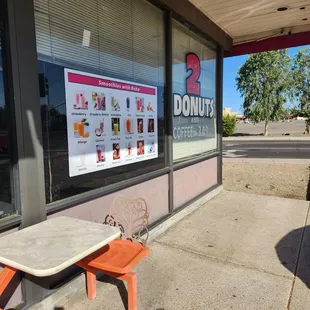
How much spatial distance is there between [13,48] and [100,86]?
0.90m

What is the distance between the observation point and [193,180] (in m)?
4.64

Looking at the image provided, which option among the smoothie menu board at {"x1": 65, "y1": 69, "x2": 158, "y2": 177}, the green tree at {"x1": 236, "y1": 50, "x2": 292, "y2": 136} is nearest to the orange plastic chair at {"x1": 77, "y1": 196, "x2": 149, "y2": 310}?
the smoothie menu board at {"x1": 65, "y1": 69, "x2": 158, "y2": 177}

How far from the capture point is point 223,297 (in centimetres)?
232

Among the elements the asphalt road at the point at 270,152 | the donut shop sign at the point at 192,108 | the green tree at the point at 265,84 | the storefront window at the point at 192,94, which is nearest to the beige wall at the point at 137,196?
the storefront window at the point at 192,94

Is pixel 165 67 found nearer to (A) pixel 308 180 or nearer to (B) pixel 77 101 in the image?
(B) pixel 77 101

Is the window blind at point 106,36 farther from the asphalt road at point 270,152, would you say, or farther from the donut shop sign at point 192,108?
the asphalt road at point 270,152

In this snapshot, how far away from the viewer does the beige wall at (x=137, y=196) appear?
100 inches

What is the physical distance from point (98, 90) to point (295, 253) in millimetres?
2571

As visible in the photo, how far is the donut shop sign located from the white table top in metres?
2.41

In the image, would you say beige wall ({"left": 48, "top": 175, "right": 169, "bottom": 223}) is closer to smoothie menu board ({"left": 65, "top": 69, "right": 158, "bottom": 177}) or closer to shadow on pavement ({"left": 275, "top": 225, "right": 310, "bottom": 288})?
smoothie menu board ({"left": 65, "top": 69, "right": 158, "bottom": 177})

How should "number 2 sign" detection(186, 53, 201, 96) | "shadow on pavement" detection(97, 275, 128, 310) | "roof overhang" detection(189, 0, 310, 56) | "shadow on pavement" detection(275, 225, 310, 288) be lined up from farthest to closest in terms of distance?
"number 2 sign" detection(186, 53, 201, 96) → "roof overhang" detection(189, 0, 310, 56) → "shadow on pavement" detection(275, 225, 310, 288) → "shadow on pavement" detection(97, 275, 128, 310)

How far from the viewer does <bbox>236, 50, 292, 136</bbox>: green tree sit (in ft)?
71.8

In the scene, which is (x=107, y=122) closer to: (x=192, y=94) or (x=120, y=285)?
(x=120, y=285)

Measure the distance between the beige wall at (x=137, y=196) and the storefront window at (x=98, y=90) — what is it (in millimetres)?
141
